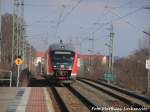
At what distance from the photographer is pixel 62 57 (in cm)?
Answer: 3953

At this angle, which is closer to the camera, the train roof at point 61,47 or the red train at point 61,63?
the red train at point 61,63

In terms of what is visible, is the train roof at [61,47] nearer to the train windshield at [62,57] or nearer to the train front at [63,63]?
the train front at [63,63]

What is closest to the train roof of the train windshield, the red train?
the red train

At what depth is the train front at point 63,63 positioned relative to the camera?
1549 inches

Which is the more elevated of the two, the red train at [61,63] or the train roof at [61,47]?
the train roof at [61,47]

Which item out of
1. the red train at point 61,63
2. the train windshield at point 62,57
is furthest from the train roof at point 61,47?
the train windshield at point 62,57

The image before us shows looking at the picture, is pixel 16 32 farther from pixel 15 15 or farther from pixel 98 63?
pixel 98 63

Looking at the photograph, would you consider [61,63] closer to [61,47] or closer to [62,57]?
[62,57]

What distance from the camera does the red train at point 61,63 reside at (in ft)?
129

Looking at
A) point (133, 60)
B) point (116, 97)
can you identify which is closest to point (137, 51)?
point (133, 60)

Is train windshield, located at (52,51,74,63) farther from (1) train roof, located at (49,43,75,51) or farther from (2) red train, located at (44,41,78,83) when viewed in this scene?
(1) train roof, located at (49,43,75,51)

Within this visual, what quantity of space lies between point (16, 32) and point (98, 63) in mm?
32581

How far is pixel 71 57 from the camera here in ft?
130

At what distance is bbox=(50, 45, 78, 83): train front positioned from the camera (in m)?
39.3
